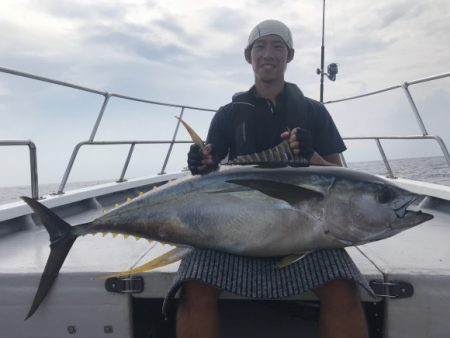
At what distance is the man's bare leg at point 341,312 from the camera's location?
1560 mm

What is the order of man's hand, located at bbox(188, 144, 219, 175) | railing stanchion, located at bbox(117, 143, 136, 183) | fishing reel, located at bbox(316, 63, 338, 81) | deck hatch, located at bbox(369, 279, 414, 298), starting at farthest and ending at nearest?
fishing reel, located at bbox(316, 63, 338, 81)
railing stanchion, located at bbox(117, 143, 136, 183)
man's hand, located at bbox(188, 144, 219, 175)
deck hatch, located at bbox(369, 279, 414, 298)

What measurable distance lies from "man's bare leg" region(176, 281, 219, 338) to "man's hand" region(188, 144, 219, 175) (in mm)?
559

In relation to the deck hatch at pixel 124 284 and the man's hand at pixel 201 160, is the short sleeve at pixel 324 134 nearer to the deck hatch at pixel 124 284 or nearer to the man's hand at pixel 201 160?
the man's hand at pixel 201 160

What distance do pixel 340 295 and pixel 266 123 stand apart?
4.38 feet

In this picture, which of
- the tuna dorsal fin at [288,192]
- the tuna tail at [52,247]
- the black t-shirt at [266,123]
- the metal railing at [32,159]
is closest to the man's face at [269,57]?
the black t-shirt at [266,123]

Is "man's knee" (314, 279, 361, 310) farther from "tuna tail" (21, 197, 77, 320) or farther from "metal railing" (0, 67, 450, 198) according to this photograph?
"metal railing" (0, 67, 450, 198)

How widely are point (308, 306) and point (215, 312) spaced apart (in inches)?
22.1

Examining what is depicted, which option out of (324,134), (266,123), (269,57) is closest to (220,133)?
(266,123)

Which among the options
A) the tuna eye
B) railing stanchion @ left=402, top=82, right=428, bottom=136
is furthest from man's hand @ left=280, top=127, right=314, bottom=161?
railing stanchion @ left=402, top=82, right=428, bottom=136

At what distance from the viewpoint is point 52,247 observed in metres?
1.77

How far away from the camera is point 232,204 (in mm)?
1691

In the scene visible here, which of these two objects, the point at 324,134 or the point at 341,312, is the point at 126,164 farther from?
the point at 341,312

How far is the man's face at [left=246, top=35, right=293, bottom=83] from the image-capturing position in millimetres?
2580

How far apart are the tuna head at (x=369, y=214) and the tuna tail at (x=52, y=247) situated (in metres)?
1.26
